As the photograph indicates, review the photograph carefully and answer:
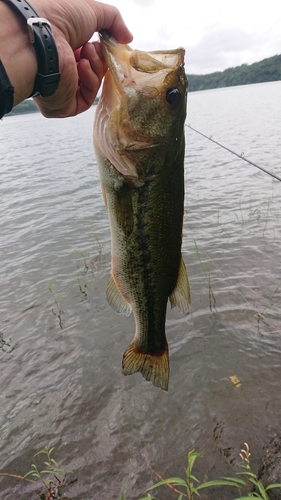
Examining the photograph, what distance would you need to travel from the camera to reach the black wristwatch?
5.67 feet

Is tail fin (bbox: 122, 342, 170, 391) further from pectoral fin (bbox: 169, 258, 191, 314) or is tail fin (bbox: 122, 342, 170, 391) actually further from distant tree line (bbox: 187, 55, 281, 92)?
distant tree line (bbox: 187, 55, 281, 92)

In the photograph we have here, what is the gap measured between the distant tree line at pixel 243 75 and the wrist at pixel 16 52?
109579 mm

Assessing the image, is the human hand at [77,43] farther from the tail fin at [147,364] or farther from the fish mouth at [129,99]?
the tail fin at [147,364]

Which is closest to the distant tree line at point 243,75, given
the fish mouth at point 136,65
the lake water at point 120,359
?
the lake water at point 120,359

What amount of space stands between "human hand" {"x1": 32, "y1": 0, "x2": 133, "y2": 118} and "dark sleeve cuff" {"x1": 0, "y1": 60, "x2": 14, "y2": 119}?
0.37m

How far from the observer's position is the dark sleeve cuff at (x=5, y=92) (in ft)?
5.53

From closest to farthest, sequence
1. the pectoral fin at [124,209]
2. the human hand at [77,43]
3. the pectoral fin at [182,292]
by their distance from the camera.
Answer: the human hand at [77,43]
the pectoral fin at [124,209]
the pectoral fin at [182,292]

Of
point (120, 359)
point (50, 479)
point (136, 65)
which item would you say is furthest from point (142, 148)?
point (120, 359)

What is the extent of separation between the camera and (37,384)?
468 cm

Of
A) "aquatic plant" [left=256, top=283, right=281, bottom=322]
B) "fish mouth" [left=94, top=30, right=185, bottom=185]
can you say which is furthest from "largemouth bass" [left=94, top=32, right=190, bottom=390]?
"aquatic plant" [left=256, top=283, right=281, bottom=322]

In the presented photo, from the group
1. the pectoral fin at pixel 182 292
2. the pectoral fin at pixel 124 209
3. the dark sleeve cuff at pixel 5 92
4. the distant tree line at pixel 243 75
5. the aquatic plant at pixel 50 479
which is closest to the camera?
the dark sleeve cuff at pixel 5 92

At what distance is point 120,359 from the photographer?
499 centimetres

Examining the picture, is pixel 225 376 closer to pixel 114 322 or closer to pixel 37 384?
pixel 114 322

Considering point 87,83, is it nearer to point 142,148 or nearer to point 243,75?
point 142,148
